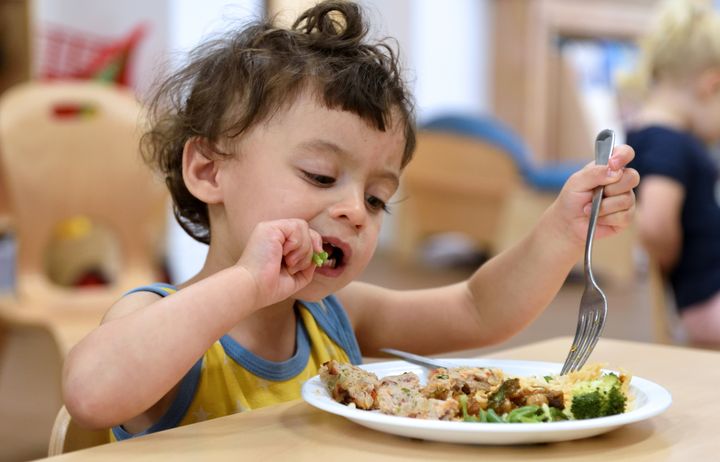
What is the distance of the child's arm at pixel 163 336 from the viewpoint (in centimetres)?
77

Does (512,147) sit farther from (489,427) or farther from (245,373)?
(489,427)

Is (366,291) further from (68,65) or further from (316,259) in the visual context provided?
(68,65)

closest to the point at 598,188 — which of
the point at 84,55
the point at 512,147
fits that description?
the point at 84,55

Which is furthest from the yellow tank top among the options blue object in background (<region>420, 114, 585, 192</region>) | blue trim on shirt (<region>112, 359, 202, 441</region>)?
blue object in background (<region>420, 114, 585, 192</region>)

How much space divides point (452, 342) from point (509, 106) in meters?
4.77

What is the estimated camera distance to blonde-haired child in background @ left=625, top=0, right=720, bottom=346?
2.10 meters

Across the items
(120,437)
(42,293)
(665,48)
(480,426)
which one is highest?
(665,48)

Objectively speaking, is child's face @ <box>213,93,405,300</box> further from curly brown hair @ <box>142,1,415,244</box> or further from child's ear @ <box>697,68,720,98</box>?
child's ear @ <box>697,68,720,98</box>

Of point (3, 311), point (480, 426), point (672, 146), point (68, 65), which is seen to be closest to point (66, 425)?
point (480, 426)

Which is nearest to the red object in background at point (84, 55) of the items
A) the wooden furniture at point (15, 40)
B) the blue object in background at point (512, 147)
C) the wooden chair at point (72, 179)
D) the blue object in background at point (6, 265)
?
the wooden furniture at point (15, 40)

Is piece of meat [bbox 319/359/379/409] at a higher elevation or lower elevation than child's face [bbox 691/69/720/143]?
lower

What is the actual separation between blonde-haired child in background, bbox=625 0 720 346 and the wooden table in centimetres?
134

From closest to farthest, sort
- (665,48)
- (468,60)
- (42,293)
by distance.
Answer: (42,293) → (665,48) → (468,60)

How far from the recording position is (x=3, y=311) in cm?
198
